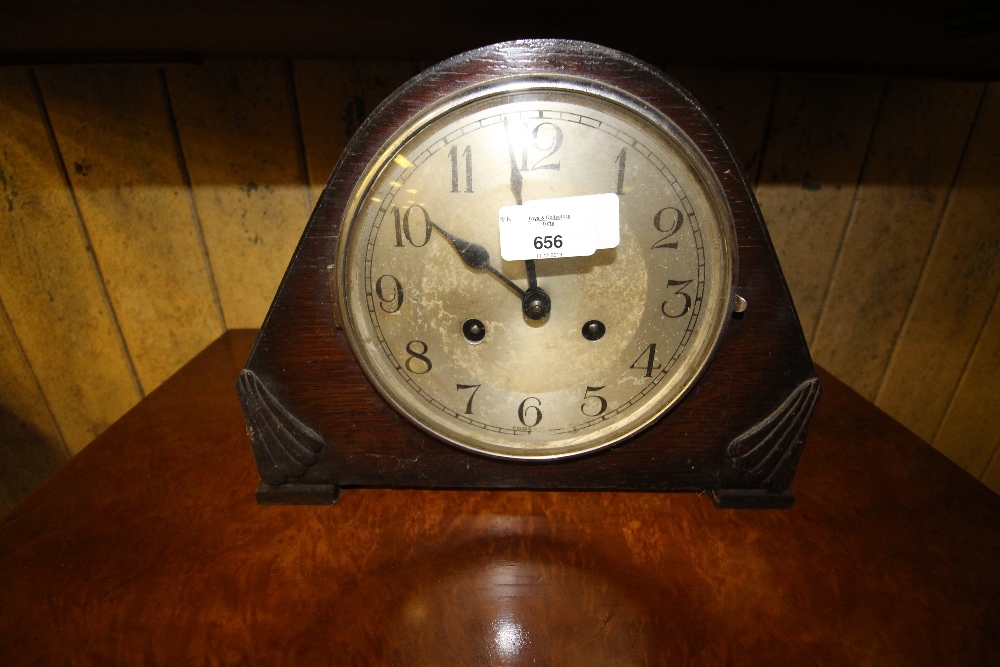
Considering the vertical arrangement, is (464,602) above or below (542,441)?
below

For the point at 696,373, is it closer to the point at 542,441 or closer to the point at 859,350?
the point at 542,441

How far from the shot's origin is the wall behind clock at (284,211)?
3.21 ft

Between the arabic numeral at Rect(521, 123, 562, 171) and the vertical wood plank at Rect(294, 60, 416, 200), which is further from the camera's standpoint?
the vertical wood plank at Rect(294, 60, 416, 200)

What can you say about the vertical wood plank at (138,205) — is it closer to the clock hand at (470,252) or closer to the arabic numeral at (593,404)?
the clock hand at (470,252)

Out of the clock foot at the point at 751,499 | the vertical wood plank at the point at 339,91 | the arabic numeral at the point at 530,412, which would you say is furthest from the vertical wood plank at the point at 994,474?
the vertical wood plank at the point at 339,91

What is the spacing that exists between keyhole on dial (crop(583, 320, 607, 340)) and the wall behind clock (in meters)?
0.59

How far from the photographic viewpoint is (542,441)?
0.73 meters

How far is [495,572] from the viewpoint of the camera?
66cm

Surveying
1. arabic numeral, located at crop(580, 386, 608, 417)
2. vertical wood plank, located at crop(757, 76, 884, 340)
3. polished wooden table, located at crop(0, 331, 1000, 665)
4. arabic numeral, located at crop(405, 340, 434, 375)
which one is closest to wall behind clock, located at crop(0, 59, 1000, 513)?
vertical wood plank, located at crop(757, 76, 884, 340)

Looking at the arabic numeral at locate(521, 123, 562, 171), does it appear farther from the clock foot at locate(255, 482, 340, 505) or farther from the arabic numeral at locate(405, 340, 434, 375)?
the clock foot at locate(255, 482, 340, 505)

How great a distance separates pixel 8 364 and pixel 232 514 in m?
0.90

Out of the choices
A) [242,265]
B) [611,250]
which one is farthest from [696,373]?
[242,265]

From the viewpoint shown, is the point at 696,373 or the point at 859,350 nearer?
the point at 696,373

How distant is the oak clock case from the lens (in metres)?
0.60
